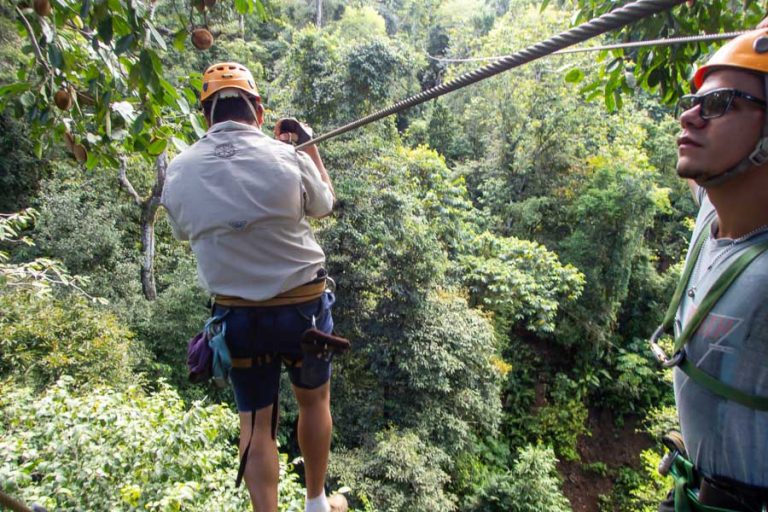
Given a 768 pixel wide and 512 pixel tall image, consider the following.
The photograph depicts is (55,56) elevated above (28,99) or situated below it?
above

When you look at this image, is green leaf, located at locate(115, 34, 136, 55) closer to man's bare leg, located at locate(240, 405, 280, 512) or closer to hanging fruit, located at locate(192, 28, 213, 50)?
hanging fruit, located at locate(192, 28, 213, 50)

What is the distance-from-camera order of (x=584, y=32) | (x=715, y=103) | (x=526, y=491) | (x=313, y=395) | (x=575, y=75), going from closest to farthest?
(x=584, y=32) → (x=715, y=103) → (x=313, y=395) → (x=575, y=75) → (x=526, y=491)

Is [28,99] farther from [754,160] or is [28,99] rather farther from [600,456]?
[600,456]

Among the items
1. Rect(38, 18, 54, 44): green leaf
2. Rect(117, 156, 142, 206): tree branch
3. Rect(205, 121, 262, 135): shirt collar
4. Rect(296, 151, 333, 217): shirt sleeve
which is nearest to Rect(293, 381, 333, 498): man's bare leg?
Rect(296, 151, 333, 217): shirt sleeve

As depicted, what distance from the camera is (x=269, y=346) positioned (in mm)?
1527

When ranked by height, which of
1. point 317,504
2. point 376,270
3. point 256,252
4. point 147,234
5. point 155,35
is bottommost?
point 147,234

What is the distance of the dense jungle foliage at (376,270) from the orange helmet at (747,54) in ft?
3.63

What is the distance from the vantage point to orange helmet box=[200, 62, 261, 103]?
1.51 metres

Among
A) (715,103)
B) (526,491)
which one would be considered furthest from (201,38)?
(526,491)

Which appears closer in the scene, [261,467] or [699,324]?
[699,324]

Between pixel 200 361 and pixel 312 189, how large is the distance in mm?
614

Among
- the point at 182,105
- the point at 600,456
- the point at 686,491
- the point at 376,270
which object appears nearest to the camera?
the point at 686,491

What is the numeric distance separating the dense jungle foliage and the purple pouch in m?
0.78

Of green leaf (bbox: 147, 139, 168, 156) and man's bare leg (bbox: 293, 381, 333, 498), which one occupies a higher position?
green leaf (bbox: 147, 139, 168, 156)
